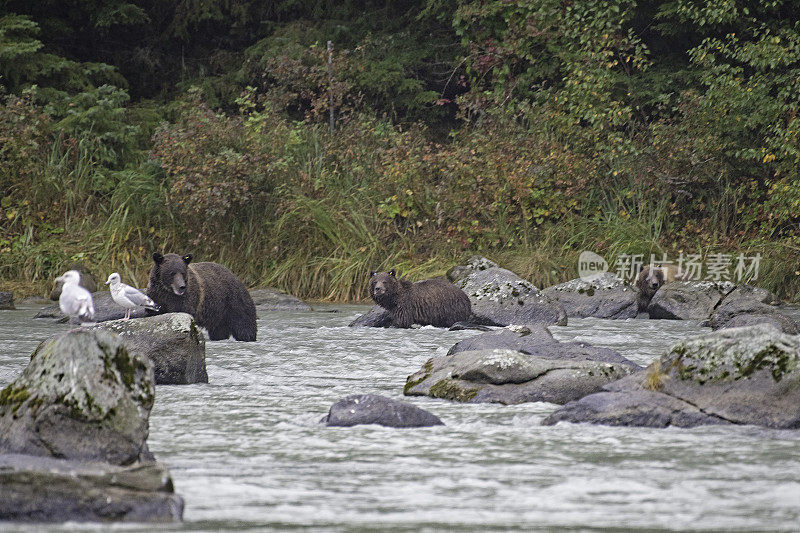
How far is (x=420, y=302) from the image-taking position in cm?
1290

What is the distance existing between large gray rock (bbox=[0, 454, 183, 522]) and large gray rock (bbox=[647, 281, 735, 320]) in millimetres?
10832

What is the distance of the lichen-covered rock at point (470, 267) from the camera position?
50.1 feet

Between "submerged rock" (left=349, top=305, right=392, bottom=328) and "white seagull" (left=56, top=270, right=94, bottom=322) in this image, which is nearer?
"white seagull" (left=56, top=270, right=94, bottom=322)

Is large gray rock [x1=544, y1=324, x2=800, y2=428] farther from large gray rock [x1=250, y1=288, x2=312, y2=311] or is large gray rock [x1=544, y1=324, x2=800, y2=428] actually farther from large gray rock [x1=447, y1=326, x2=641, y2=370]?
large gray rock [x1=250, y1=288, x2=312, y2=311]

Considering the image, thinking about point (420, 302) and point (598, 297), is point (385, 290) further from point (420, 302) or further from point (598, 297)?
point (598, 297)

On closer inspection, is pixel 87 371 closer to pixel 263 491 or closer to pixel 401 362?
pixel 263 491

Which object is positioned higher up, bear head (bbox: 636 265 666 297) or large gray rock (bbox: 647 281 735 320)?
bear head (bbox: 636 265 666 297)

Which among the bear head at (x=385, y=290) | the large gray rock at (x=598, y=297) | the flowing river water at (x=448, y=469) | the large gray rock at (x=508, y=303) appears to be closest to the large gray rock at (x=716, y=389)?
the flowing river water at (x=448, y=469)

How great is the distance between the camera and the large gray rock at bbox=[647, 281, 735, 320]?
46.8 feet

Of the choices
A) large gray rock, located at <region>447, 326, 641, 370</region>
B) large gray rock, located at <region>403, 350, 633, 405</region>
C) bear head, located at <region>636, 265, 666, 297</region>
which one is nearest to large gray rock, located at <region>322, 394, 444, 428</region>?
large gray rock, located at <region>403, 350, 633, 405</region>

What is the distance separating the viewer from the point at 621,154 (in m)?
17.8

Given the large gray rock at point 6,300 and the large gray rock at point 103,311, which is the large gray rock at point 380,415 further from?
the large gray rock at point 6,300

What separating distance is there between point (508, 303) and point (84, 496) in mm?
9653

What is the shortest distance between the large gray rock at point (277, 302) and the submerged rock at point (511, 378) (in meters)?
7.36
